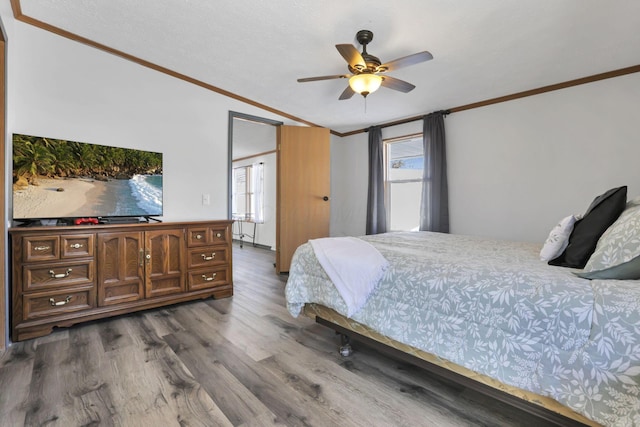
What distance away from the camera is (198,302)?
10.1 feet

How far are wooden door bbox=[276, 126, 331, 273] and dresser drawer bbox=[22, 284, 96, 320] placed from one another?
2282mm

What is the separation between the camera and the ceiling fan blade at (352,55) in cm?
207

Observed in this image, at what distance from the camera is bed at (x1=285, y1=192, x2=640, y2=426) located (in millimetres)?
1005

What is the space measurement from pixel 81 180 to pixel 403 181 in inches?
158

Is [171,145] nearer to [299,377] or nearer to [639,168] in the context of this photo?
[299,377]

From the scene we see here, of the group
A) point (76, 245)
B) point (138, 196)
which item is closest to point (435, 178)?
point (138, 196)

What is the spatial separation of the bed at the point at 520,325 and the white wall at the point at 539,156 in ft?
6.12

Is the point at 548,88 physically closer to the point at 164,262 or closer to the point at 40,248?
the point at 164,262

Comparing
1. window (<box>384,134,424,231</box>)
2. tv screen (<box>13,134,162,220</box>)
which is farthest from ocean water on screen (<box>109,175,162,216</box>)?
window (<box>384,134,424,231</box>)

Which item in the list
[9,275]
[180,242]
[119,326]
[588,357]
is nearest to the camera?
[588,357]

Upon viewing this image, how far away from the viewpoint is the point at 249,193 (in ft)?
23.8

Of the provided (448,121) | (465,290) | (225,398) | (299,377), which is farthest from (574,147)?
(225,398)

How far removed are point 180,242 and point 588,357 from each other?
3.03 metres

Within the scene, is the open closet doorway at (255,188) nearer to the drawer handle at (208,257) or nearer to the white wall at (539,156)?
the drawer handle at (208,257)
